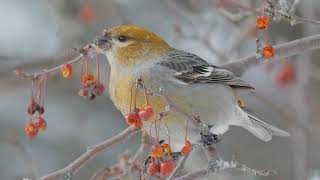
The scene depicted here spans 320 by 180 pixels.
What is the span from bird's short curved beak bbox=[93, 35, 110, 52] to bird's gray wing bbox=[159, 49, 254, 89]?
364mm

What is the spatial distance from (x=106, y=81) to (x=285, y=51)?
7.73ft

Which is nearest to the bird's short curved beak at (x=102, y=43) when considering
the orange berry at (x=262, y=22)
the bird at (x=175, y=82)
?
the bird at (x=175, y=82)

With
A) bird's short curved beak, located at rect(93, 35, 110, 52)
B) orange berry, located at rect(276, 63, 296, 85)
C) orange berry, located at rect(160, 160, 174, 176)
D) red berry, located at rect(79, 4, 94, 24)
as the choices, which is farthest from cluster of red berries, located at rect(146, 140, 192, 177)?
red berry, located at rect(79, 4, 94, 24)

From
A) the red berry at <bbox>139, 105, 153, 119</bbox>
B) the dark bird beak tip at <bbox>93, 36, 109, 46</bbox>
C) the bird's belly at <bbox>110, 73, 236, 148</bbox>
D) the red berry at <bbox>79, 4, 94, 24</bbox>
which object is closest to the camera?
the red berry at <bbox>139, 105, 153, 119</bbox>

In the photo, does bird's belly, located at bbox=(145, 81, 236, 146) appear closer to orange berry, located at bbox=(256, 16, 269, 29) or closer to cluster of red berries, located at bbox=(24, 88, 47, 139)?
cluster of red berries, located at bbox=(24, 88, 47, 139)

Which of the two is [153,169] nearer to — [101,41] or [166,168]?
[166,168]

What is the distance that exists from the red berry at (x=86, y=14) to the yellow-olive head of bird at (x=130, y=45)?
5.52 ft

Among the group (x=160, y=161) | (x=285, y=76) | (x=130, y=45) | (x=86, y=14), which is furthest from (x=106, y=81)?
(x=160, y=161)

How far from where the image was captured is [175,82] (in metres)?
3.72

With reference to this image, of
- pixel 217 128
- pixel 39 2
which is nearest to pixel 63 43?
pixel 217 128

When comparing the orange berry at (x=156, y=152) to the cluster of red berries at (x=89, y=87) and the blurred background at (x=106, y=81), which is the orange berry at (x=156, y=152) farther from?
the blurred background at (x=106, y=81)

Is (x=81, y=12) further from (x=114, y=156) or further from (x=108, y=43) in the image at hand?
(x=114, y=156)

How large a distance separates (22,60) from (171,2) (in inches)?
51.2

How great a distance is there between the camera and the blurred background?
4637mm
